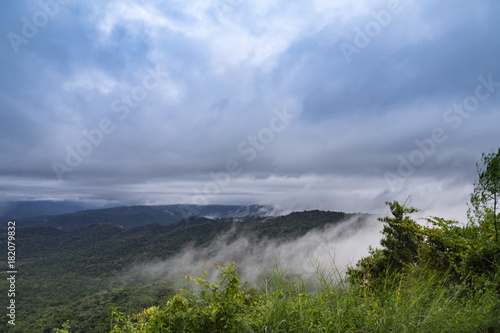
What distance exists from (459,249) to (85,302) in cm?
12550

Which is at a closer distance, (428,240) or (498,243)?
(498,243)

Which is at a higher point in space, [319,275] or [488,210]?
[488,210]

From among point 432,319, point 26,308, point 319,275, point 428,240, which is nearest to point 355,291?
point 319,275

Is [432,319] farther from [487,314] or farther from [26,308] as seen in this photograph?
[26,308]

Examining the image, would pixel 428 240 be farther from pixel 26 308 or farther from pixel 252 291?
pixel 26 308

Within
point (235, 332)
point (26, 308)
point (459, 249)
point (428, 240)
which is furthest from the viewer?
point (26, 308)

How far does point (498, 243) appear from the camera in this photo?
4902mm

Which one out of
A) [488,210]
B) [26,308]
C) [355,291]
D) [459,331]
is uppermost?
[488,210]

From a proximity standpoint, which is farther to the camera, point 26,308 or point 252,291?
point 26,308

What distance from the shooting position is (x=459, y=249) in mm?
5988

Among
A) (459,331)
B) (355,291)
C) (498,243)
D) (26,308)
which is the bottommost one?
(26,308)

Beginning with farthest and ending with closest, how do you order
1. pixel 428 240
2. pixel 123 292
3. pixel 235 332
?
1. pixel 123 292
2. pixel 428 240
3. pixel 235 332

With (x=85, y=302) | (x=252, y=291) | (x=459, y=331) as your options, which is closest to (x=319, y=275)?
(x=252, y=291)

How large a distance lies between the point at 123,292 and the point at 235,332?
126214 millimetres
